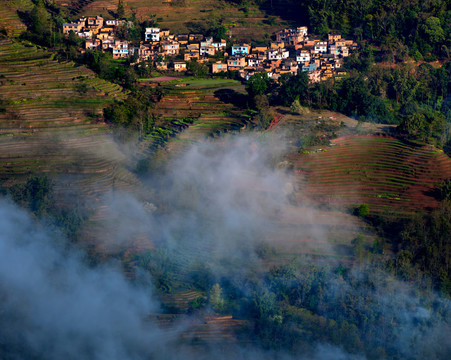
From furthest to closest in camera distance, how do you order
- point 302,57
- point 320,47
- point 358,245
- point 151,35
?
point 151,35 → point 320,47 → point 302,57 → point 358,245

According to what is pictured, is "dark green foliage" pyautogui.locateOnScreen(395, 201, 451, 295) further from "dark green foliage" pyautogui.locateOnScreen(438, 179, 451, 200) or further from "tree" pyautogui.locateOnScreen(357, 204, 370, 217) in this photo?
"tree" pyautogui.locateOnScreen(357, 204, 370, 217)

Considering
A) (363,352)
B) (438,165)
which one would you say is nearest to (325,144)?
(438,165)

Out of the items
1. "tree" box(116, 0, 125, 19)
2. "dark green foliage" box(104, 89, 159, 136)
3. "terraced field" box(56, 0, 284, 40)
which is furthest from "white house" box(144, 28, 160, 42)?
"dark green foliage" box(104, 89, 159, 136)

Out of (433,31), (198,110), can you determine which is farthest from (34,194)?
(433,31)

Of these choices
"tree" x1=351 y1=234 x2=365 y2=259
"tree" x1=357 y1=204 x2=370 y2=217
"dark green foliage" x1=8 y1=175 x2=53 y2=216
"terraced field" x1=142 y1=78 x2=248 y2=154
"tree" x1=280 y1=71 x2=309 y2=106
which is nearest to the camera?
"tree" x1=351 y1=234 x2=365 y2=259

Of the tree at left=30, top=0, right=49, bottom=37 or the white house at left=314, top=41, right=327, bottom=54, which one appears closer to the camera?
the tree at left=30, top=0, right=49, bottom=37

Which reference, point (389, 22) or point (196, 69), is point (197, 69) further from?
point (389, 22)
